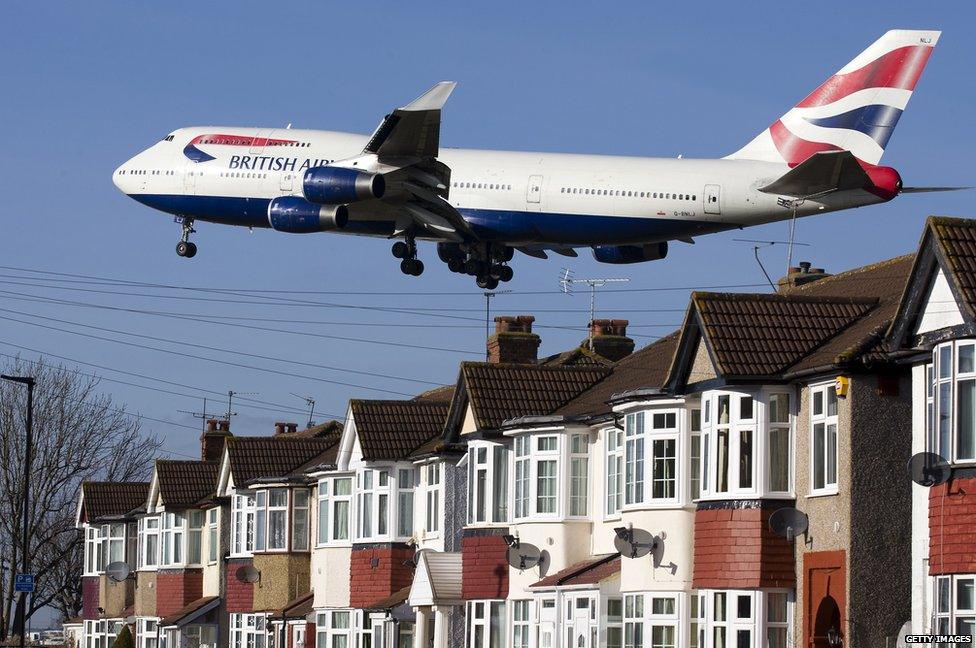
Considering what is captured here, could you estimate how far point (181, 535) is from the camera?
211 ft

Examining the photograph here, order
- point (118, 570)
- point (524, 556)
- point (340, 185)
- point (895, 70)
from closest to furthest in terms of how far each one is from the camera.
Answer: point (524, 556) < point (340, 185) < point (895, 70) < point (118, 570)

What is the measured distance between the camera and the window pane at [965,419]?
2427 cm

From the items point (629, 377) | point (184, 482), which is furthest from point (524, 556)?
point (184, 482)

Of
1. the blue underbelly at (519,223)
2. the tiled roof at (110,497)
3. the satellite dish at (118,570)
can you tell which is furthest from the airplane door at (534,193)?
the tiled roof at (110,497)

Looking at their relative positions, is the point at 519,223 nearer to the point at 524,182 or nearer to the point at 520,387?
the point at 524,182

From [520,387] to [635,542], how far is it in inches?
375

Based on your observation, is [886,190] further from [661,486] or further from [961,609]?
[961,609]

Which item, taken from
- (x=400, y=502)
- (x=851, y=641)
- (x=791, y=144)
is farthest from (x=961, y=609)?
(x=791, y=144)

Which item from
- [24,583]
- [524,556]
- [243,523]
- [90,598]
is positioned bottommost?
[90,598]

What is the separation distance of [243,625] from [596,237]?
15243 mm

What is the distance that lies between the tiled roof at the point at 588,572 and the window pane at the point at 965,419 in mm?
11879

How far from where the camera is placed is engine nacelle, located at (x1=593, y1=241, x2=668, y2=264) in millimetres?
55594

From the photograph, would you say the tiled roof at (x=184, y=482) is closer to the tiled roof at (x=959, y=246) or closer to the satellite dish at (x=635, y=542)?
the satellite dish at (x=635, y=542)

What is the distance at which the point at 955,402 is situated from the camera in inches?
959
